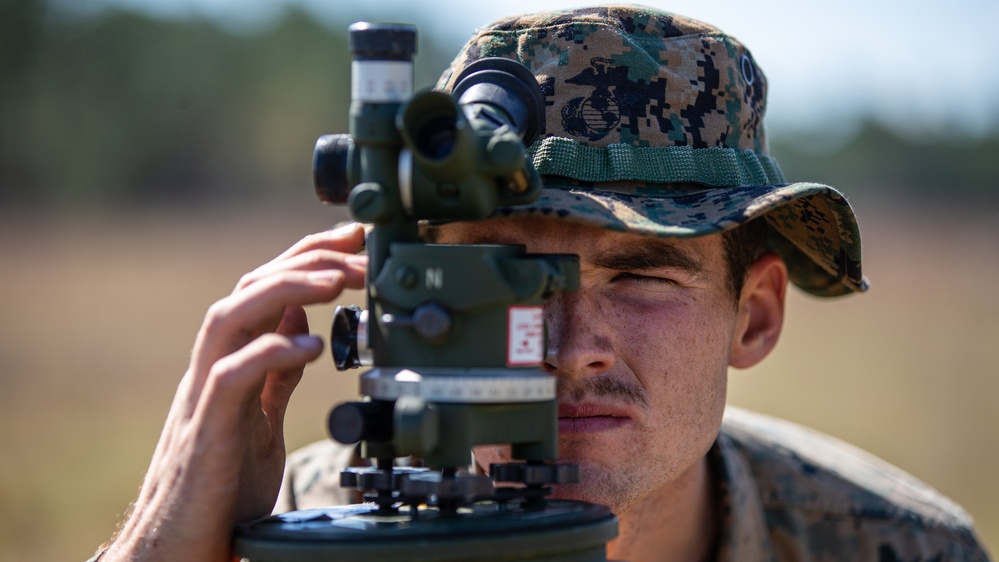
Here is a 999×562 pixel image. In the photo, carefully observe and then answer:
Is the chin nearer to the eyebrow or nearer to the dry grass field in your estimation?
the eyebrow

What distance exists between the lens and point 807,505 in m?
5.09

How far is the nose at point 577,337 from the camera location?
326cm

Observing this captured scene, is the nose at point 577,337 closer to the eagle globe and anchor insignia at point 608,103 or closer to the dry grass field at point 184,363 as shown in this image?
the eagle globe and anchor insignia at point 608,103

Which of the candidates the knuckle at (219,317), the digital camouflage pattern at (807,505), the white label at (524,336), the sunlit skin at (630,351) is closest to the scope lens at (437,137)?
the white label at (524,336)

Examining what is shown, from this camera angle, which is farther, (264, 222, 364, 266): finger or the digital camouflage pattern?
the digital camouflage pattern

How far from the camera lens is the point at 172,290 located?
21312 millimetres

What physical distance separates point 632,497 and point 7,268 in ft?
67.4

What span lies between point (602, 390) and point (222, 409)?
3.50 ft

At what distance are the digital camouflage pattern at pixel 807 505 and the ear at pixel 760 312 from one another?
0.71 m

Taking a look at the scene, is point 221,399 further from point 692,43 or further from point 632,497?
point 692,43

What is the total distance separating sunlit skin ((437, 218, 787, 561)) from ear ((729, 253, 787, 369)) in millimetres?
335

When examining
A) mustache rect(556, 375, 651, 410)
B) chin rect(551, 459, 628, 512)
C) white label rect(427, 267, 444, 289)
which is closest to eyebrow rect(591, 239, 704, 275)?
mustache rect(556, 375, 651, 410)

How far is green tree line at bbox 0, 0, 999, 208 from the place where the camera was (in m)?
31.9

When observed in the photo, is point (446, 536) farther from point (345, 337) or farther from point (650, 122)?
point (650, 122)
